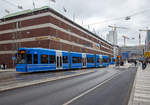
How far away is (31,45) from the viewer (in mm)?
38000

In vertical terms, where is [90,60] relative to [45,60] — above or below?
below

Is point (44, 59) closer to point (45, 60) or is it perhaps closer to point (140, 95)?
point (45, 60)

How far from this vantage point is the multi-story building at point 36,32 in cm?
3616

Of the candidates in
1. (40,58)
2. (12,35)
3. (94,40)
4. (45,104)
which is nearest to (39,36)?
(12,35)

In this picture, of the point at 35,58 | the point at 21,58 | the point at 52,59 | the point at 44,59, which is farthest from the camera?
the point at 52,59

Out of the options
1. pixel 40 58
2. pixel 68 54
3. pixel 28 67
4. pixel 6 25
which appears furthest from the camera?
pixel 6 25

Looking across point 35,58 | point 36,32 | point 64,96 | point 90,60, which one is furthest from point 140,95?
point 36,32

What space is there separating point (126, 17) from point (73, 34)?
102ft

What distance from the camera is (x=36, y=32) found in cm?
3731

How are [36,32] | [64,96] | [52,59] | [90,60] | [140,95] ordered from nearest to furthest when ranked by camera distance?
[64,96]
[140,95]
[52,59]
[90,60]
[36,32]

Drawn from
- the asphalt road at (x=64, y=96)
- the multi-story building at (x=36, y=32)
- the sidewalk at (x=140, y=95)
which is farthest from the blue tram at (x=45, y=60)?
the sidewalk at (x=140, y=95)

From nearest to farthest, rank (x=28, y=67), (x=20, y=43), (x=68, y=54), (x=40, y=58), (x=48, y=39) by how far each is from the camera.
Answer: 1. (x=28, y=67)
2. (x=40, y=58)
3. (x=68, y=54)
4. (x=48, y=39)
5. (x=20, y=43)

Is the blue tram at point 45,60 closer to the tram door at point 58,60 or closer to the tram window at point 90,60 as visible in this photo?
the tram door at point 58,60

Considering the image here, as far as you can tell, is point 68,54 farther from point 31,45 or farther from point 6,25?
point 6,25
